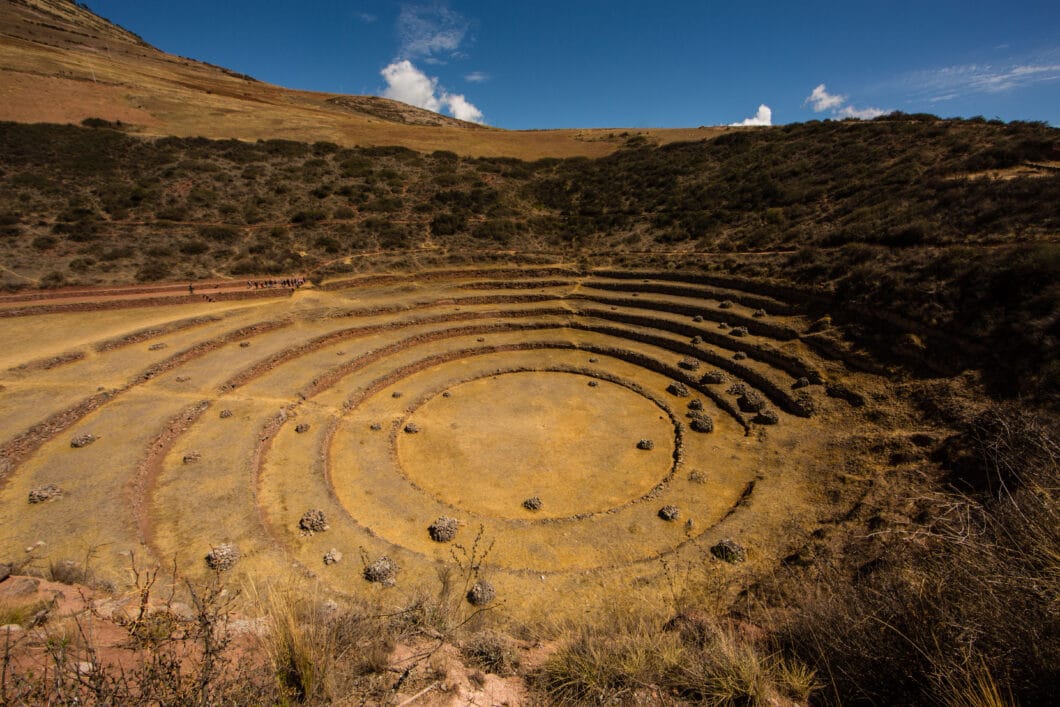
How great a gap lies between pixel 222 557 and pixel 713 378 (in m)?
18.5

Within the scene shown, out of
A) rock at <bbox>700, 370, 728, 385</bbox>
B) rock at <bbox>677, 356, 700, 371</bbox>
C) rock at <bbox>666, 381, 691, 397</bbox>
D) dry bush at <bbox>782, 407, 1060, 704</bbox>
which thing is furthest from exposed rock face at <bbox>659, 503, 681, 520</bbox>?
rock at <bbox>677, 356, 700, 371</bbox>

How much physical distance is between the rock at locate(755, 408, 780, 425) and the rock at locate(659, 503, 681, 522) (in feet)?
20.5

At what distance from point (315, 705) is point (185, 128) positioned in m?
65.2

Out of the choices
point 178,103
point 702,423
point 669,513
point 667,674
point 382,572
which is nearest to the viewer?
point 667,674

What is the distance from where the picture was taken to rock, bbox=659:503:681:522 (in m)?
12.2

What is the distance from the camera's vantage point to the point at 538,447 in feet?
52.9

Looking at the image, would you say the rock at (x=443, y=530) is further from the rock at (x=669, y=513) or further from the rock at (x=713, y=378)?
the rock at (x=713, y=378)

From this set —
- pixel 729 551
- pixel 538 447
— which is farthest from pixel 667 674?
pixel 538 447

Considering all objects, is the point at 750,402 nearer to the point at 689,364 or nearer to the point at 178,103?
the point at 689,364

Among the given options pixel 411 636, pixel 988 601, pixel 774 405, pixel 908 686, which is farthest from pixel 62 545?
pixel 774 405

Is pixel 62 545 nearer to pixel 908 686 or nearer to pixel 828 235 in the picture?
pixel 908 686

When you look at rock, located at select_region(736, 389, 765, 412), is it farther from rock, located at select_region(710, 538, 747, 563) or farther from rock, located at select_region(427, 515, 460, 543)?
rock, located at select_region(427, 515, 460, 543)

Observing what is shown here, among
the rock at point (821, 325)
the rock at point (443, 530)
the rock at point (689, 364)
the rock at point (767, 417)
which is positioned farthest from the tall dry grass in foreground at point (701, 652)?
the rock at point (821, 325)

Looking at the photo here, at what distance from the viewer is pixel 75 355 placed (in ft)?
60.2
